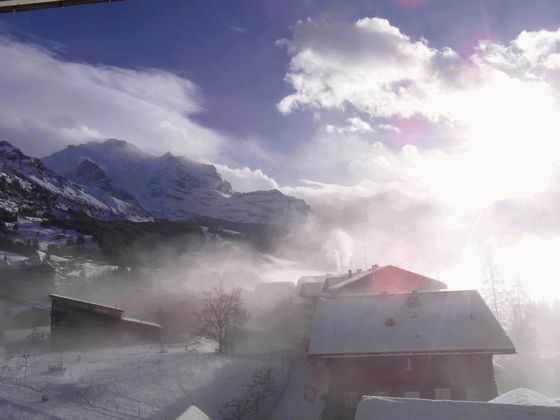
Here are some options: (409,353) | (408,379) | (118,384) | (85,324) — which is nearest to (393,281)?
(408,379)

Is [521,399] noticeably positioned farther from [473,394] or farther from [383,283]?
[383,283]

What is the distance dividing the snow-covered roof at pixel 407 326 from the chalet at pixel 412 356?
0.04 meters

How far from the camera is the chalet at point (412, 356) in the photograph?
21.0m

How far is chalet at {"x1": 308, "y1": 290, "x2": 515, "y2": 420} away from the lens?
68.8 feet

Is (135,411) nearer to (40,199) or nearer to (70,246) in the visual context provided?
(70,246)

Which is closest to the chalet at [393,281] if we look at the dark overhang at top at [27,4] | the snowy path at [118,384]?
the snowy path at [118,384]

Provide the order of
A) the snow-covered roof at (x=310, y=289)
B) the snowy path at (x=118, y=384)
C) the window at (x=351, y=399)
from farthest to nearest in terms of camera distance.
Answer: the snow-covered roof at (x=310, y=289), the window at (x=351, y=399), the snowy path at (x=118, y=384)

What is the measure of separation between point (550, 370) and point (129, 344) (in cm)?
4224

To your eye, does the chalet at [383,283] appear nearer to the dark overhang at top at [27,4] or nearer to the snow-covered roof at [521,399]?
the snow-covered roof at [521,399]

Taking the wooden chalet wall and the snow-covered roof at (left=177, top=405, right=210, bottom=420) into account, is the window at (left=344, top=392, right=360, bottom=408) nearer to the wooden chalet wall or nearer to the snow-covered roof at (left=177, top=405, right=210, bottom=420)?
the wooden chalet wall

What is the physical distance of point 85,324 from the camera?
1423 inches

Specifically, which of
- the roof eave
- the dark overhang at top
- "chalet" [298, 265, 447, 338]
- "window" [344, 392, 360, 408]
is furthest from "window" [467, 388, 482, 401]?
the dark overhang at top

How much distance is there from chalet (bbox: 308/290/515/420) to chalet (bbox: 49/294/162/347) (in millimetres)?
19875

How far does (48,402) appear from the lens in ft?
63.0
